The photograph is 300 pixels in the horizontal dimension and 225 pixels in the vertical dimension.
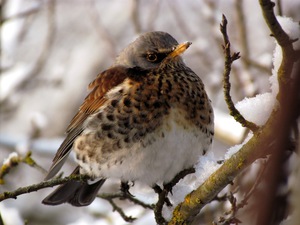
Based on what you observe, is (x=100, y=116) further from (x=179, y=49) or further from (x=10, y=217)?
(x=10, y=217)

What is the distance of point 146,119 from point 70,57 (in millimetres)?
7391

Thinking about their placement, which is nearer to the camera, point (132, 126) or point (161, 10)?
point (132, 126)

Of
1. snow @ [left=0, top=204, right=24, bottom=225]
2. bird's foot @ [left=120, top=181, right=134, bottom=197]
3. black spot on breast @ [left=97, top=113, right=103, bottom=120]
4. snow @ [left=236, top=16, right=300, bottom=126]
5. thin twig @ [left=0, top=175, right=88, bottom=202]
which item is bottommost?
snow @ [left=236, top=16, right=300, bottom=126]

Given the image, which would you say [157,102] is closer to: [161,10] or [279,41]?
[279,41]

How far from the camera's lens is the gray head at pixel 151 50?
Answer: 11.4 ft

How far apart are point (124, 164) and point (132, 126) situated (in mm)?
217

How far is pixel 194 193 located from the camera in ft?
7.75

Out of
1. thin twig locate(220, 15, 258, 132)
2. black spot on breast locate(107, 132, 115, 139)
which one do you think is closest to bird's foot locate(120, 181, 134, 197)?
black spot on breast locate(107, 132, 115, 139)

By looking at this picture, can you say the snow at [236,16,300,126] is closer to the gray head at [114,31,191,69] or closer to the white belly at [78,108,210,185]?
the white belly at [78,108,210,185]

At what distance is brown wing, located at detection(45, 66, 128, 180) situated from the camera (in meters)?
3.46

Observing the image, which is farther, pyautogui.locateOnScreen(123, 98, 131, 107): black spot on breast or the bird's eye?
the bird's eye

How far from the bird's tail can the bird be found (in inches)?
11.7

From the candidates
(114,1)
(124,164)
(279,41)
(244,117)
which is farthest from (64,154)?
(114,1)

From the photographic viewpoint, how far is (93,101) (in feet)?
11.6
